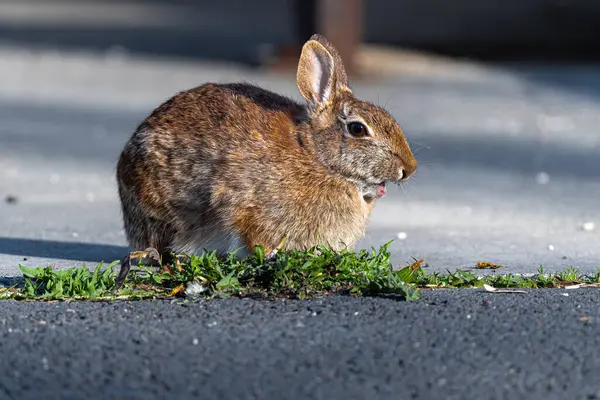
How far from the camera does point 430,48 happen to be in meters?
16.2

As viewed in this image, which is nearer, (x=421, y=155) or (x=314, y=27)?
(x=421, y=155)

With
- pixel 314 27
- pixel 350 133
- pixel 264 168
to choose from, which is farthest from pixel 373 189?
pixel 314 27

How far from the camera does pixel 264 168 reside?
213 inches

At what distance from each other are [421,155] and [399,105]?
2.49m

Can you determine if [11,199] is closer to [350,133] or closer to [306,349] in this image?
[350,133]

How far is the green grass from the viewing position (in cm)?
496

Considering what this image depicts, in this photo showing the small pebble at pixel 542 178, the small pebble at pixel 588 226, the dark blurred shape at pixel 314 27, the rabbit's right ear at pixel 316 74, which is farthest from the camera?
the dark blurred shape at pixel 314 27

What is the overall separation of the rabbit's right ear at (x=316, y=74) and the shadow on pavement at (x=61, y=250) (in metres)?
1.45

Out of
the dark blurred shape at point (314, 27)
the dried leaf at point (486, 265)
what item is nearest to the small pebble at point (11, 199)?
the dried leaf at point (486, 265)

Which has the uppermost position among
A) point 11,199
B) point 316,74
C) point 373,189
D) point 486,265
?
point 316,74

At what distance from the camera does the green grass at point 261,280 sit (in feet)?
16.3

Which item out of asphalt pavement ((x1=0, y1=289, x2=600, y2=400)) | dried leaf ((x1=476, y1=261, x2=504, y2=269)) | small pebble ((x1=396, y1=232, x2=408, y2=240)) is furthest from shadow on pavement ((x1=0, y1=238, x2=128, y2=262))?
dried leaf ((x1=476, y1=261, x2=504, y2=269))

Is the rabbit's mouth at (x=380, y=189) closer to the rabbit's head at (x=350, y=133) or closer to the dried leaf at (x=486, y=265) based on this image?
the rabbit's head at (x=350, y=133)

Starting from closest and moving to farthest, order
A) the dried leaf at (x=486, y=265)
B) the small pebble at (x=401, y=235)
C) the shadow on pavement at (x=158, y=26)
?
the dried leaf at (x=486, y=265) < the small pebble at (x=401, y=235) < the shadow on pavement at (x=158, y=26)
